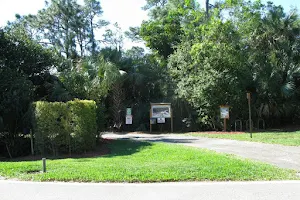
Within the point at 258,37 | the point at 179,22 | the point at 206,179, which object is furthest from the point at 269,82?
the point at 206,179

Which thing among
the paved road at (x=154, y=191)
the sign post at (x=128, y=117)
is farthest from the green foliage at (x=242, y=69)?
the paved road at (x=154, y=191)

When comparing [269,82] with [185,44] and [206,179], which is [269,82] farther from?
[206,179]

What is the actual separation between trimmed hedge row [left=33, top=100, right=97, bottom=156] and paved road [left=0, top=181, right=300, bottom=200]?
6156mm

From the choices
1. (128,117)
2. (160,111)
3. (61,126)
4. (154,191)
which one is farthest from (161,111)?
(154,191)

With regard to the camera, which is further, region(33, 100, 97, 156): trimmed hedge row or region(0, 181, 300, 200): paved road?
region(33, 100, 97, 156): trimmed hedge row

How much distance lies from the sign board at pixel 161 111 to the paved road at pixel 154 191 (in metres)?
15.7

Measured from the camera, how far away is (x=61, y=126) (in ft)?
44.2

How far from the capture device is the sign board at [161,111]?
2277 cm

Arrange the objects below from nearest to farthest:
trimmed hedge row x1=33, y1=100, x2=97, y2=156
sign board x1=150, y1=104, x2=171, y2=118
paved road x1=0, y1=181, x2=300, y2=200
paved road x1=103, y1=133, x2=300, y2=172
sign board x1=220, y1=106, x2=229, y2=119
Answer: paved road x1=0, y1=181, x2=300, y2=200, paved road x1=103, y1=133, x2=300, y2=172, trimmed hedge row x1=33, y1=100, x2=97, y2=156, sign board x1=220, y1=106, x2=229, y2=119, sign board x1=150, y1=104, x2=171, y2=118

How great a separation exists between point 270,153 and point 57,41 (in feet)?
108

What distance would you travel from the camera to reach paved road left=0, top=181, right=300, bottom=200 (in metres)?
6.00

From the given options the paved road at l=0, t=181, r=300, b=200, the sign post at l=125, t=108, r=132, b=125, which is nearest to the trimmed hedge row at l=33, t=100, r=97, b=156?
the paved road at l=0, t=181, r=300, b=200

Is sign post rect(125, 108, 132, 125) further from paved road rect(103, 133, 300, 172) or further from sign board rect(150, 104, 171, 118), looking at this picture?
paved road rect(103, 133, 300, 172)

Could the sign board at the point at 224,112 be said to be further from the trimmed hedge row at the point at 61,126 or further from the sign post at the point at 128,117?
the trimmed hedge row at the point at 61,126
